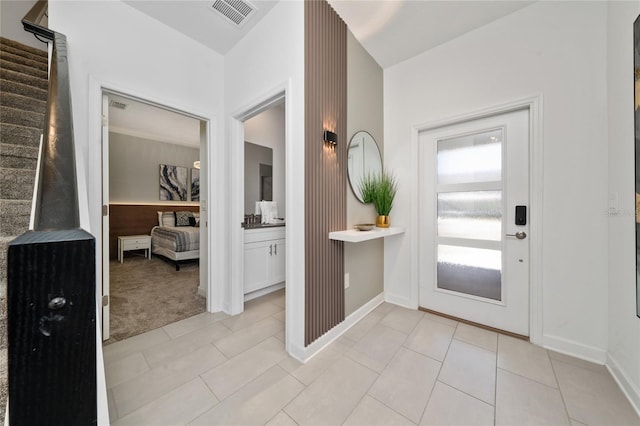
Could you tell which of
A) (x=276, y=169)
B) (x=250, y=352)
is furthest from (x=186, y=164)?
(x=250, y=352)

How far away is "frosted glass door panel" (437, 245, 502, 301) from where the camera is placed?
6.99 ft

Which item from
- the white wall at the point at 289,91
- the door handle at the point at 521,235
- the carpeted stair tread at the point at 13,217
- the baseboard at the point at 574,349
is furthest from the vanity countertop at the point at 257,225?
the baseboard at the point at 574,349

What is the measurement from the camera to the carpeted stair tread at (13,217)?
125 cm

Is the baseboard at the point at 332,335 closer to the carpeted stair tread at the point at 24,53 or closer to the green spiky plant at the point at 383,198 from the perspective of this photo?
the green spiky plant at the point at 383,198

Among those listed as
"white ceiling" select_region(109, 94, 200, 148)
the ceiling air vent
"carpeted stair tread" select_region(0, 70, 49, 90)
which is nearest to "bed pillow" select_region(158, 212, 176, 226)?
"white ceiling" select_region(109, 94, 200, 148)

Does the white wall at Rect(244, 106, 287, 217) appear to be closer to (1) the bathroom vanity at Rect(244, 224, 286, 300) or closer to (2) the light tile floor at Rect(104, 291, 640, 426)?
(1) the bathroom vanity at Rect(244, 224, 286, 300)

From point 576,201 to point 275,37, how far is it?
107 inches

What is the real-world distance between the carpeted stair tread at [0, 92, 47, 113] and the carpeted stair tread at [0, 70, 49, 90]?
0.19 m

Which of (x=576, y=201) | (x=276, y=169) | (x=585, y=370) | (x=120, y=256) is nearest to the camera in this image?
(x=585, y=370)

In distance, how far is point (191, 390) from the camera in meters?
1.43

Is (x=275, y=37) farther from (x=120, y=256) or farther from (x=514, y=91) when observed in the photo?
(x=120, y=256)

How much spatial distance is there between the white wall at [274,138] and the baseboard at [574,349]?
340 centimetres

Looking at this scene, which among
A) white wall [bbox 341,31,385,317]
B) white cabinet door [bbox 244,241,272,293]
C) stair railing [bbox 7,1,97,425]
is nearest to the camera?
stair railing [bbox 7,1,97,425]

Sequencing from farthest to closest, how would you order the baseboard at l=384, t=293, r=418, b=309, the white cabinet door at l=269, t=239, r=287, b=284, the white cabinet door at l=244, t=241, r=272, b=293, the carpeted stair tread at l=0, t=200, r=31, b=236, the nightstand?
the nightstand
the white cabinet door at l=269, t=239, r=287, b=284
the white cabinet door at l=244, t=241, r=272, b=293
the baseboard at l=384, t=293, r=418, b=309
the carpeted stair tread at l=0, t=200, r=31, b=236
